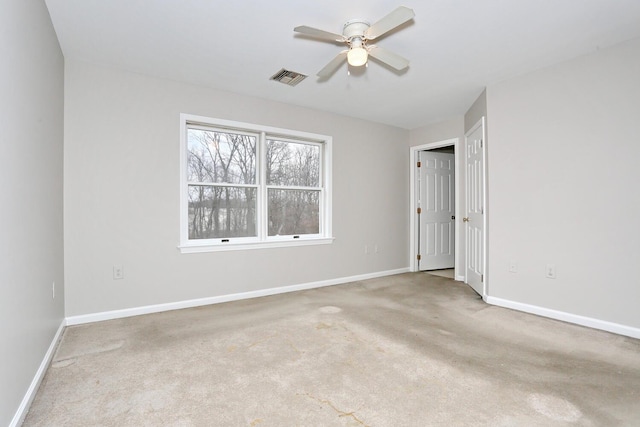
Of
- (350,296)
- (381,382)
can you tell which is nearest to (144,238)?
(350,296)

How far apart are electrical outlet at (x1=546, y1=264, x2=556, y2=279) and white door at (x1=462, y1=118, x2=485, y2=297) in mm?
679

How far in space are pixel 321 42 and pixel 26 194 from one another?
228 cm

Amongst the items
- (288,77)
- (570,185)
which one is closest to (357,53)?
(288,77)

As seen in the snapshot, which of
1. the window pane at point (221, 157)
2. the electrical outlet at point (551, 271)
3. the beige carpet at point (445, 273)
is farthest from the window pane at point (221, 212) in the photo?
the electrical outlet at point (551, 271)

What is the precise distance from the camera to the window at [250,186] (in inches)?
139

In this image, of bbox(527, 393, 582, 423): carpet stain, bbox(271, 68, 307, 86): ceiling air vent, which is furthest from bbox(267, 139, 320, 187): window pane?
bbox(527, 393, 582, 423): carpet stain

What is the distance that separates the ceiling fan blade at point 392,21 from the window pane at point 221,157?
2.12 metres

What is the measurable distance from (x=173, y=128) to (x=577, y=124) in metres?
3.94

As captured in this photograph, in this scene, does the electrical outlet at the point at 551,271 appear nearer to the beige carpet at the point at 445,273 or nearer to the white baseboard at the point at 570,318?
the white baseboard at the point at 570,318

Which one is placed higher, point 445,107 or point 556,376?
point 445,107

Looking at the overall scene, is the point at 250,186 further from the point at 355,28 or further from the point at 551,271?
the point at 551,271

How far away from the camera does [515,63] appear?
301cm

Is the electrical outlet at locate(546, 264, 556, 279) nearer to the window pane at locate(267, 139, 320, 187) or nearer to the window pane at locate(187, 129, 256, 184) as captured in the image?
the window pane at locate(267, 139, 320, 187)

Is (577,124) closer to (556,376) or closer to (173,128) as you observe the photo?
(556,376)
